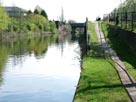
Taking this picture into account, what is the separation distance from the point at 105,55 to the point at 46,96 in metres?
16.5

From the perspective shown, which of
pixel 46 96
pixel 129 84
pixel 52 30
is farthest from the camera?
pixel 52 30

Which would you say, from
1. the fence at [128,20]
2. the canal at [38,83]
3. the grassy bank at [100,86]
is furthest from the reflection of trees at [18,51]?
the fence at [128,20]

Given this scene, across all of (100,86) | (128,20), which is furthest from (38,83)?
(128,20)

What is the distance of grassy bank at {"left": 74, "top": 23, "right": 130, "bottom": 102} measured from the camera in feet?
60.5

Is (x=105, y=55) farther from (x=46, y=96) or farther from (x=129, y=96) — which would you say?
(x=129, y=96)

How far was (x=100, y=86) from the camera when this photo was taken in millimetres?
21422

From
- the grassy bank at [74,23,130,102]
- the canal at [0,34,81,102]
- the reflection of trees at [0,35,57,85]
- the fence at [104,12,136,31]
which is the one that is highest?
the fence at [104,12,136,31]

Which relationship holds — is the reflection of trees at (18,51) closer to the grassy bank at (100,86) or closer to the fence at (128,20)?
the grassy bank at (100,86)

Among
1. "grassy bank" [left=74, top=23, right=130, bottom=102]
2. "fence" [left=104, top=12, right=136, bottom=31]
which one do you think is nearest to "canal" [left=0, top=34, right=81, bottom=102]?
"grassy bank" [left=74, top=23, right=130, bottom=102]

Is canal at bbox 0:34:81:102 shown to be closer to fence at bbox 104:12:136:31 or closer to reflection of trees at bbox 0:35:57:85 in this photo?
reflection of trees at bbox 0:35:57:85

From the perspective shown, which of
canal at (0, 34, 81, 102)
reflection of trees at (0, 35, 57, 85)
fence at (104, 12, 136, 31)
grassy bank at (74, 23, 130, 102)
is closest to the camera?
grassy bank at (74, 23, 130, 102)

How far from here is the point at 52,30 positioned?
187 metres

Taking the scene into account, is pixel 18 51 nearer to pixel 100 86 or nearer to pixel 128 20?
pixel 128 20

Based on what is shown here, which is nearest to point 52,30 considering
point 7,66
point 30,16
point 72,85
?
point 30,16
